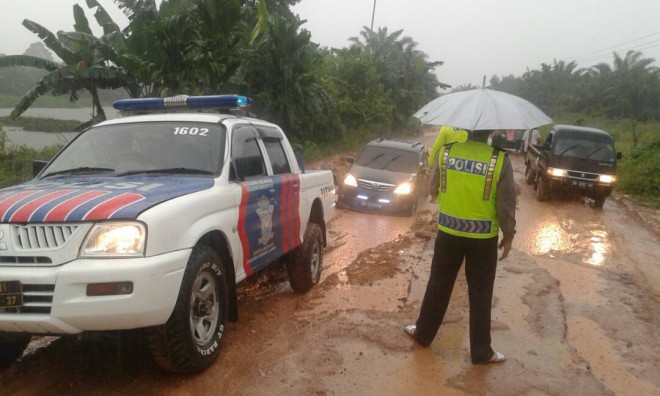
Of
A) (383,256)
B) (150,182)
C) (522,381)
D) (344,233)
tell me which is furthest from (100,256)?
(344,233)

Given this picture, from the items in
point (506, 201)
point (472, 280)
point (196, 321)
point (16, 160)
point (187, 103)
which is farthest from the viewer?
point (16, 160)

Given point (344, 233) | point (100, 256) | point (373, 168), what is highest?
point (100, 256)

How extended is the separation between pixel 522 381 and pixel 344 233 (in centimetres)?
567

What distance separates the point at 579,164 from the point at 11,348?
13404 millimetres

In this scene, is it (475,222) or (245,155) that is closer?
(475,222)

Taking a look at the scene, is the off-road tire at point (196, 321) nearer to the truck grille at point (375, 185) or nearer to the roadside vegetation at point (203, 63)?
the roadside vegetation at point (203, 63)

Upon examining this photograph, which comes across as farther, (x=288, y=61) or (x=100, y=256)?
(x=288, y=61)

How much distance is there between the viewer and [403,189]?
37.1ft

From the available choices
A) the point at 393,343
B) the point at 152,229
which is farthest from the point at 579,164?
the point at 152,229

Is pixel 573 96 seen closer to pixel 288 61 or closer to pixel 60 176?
pixel 288 61

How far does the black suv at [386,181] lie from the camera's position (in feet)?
37.2

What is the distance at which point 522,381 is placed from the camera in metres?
4.12

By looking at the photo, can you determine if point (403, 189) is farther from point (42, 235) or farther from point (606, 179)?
point (42, 235)

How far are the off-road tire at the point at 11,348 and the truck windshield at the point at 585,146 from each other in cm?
1328
